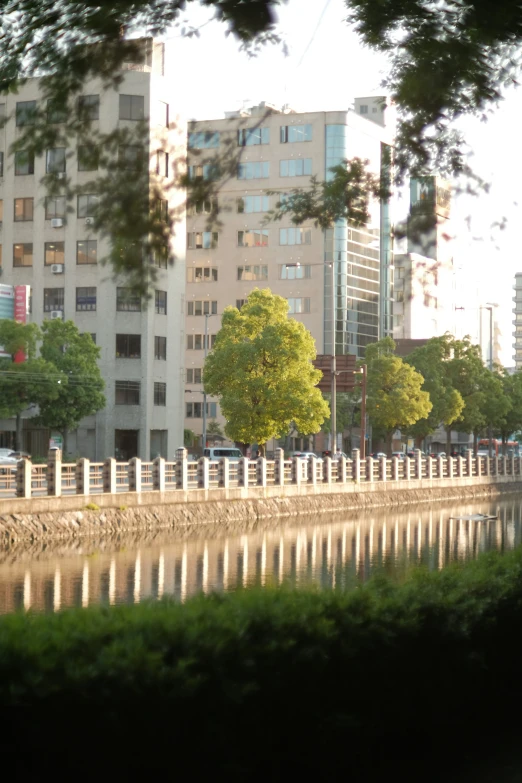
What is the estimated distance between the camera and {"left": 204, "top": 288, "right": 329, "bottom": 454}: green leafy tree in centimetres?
5544

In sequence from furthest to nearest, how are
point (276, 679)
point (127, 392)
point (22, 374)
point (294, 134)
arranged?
point (294, 134)
point (127, 392)
point (22, 374)
point (276, 679)

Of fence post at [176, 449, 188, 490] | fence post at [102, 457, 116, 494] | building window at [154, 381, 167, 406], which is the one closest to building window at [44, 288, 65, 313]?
building window at [154, 381, 167, 406]

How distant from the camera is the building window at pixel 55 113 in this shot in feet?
30.0

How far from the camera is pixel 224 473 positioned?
141 ft

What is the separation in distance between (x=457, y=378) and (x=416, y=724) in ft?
255

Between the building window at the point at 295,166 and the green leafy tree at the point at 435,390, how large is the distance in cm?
1862

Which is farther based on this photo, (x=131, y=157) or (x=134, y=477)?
(x=134, y=477)

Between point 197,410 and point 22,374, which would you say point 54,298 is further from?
point 197,410

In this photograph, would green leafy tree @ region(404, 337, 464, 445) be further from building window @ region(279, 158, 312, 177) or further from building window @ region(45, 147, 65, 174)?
building window @ region(45, 147, 65, 174)

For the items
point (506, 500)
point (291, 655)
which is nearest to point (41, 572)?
point (291, 655)

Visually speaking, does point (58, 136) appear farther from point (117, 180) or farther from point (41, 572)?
point (41, 572)

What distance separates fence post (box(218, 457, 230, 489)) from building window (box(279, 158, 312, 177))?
52.7 metres

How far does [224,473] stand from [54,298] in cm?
3314

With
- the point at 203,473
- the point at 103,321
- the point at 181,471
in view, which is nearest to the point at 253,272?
the point at 103,321
